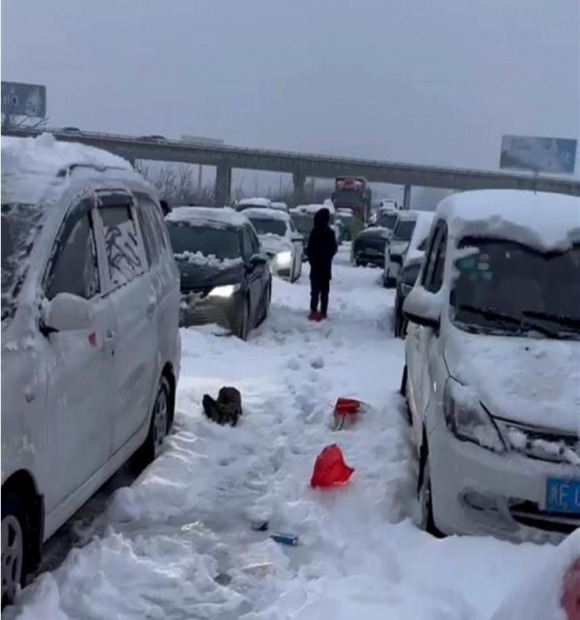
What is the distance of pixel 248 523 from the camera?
5.87 meters

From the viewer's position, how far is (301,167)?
274ft

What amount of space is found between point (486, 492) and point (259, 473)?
2.15 m

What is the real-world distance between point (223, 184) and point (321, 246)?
63045mm

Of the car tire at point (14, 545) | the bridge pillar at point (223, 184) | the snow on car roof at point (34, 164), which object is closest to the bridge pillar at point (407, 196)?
the bridge pillar at point (223, 184)

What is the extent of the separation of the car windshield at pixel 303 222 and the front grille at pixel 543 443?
92.6 ft

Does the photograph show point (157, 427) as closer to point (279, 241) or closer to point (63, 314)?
point (63, 314)

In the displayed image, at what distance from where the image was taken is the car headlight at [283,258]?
829 inches

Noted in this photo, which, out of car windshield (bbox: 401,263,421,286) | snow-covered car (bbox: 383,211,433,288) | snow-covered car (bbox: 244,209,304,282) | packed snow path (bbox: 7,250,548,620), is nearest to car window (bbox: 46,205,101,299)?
packed snow path (bbox: 7,250,548,620)

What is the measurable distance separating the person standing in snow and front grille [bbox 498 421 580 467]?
1033cm

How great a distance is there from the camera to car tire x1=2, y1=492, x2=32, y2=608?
13.3 feet

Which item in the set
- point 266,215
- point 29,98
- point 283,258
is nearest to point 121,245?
point 283,258

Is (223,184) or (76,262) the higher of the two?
(76,262)

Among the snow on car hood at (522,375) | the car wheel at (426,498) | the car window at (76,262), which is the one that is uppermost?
the car window at (76,262)

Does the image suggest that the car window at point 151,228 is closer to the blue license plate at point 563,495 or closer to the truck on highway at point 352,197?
the blue license plate at point 563,495
